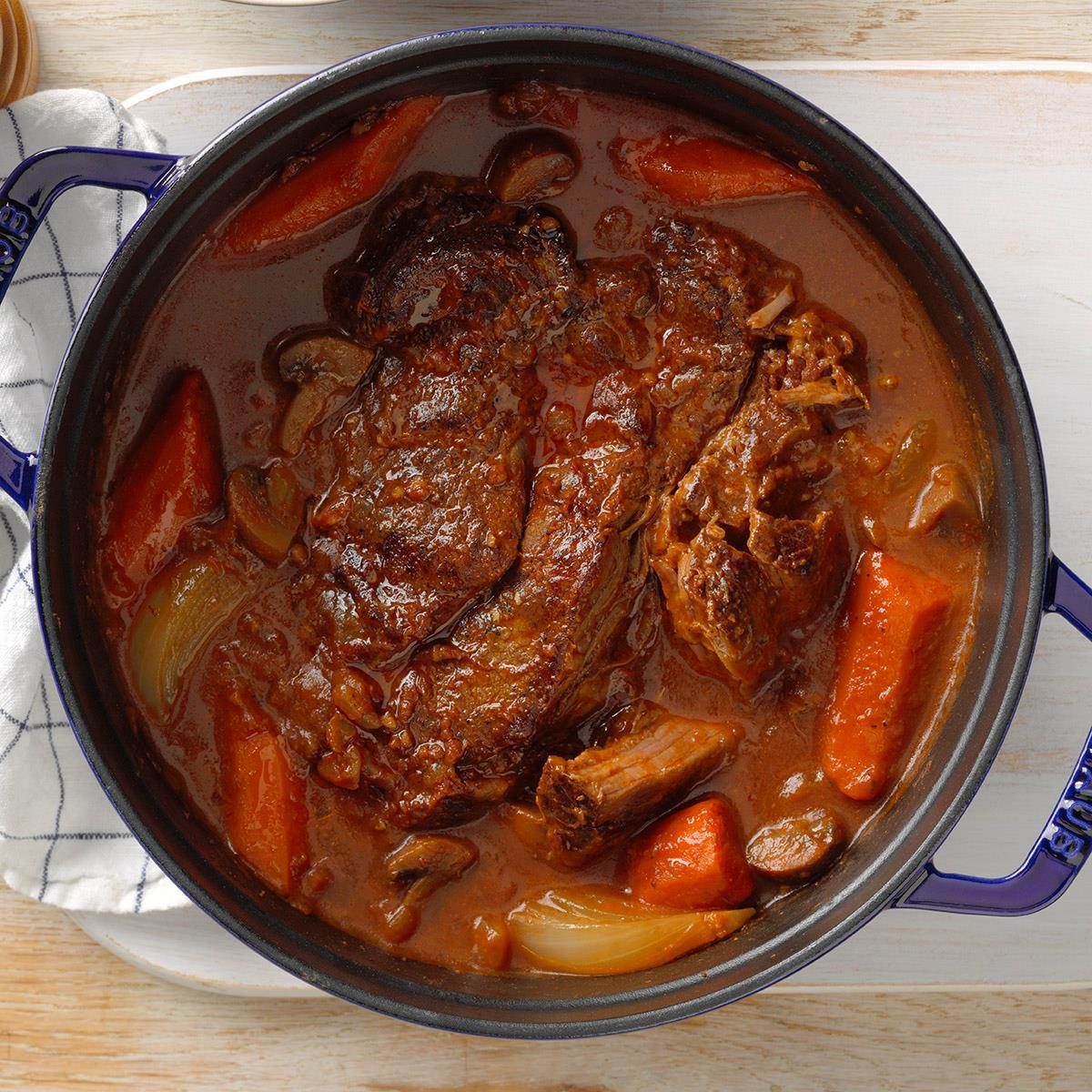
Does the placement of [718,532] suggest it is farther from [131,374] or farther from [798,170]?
[131,374]

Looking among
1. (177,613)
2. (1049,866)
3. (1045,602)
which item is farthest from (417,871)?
(1045,602)

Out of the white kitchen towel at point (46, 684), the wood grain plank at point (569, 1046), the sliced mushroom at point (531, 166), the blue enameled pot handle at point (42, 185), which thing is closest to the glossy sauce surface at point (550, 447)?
the sliced mushroom at point (531, 166)

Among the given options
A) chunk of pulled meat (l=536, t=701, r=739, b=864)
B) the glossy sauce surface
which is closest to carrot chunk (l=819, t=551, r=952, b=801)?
the glossy sauce surface

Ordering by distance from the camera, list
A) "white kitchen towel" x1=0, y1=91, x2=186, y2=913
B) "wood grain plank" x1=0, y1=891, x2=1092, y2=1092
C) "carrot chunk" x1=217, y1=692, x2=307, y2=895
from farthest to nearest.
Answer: "wood grain plank" x1=0, y1=891, x2=1092, y2=1092 → "white kitchen towel" x1=0, y1=91, x2=186, y2=913 → "carrot chunk" x1=217, y1=692, x2=307, y2=895

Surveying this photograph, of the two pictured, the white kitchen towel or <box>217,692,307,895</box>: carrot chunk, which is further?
the white kitchen towel

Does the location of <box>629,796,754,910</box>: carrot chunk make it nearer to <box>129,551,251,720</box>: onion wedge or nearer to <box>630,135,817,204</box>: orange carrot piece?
<box>129,551,251,720</box>: onion wedge

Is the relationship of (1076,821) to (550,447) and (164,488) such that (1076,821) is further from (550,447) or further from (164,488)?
(164,488)

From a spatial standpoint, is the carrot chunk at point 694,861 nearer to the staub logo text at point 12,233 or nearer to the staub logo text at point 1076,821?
the staub logo text at point 1076,821
